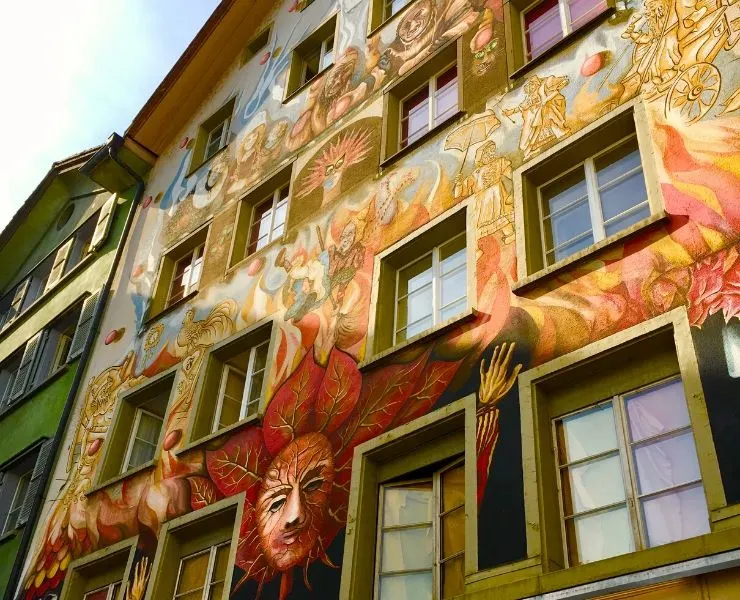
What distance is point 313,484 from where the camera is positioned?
839cm

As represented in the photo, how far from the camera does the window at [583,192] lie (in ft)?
25.3

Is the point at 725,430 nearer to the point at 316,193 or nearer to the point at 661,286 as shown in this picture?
the point at 661,286

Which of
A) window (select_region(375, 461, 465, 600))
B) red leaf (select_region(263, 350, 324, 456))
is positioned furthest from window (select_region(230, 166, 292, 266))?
window (select_region(375, 461, 465, 600))

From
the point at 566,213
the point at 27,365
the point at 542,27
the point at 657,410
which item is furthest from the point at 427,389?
the point at 27,365

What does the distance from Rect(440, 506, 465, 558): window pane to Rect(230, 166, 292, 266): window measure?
6.34 m

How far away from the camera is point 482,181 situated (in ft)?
29.9

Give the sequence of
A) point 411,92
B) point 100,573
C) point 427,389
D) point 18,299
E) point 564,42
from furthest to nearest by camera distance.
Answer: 1. point 18,299
2. point 411,92
3. point 100,573
4. point 564,42
5. point 427,389

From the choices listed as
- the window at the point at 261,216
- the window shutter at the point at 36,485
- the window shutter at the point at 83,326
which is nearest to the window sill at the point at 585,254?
the window at the point at 261,216

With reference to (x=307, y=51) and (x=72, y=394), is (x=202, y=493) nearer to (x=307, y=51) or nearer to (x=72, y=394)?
(x=72, y=394)

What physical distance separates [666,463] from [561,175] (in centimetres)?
356

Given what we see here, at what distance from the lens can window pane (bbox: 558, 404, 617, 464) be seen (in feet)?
21.0

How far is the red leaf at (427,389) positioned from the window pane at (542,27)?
14.2 ft

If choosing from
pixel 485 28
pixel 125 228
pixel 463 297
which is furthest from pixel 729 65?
pixel 125 228

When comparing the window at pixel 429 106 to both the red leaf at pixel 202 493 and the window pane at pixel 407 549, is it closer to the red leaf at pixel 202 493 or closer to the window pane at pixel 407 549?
the red leaf at pixel 202 493
